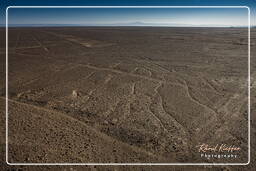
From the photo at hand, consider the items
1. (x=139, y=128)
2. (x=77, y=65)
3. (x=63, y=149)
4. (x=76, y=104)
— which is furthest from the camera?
(x=77, y=65)

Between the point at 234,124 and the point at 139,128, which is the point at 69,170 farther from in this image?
the point at 234,124

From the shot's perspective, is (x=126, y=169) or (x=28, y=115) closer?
(x=126, y=169)

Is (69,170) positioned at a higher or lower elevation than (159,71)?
lower

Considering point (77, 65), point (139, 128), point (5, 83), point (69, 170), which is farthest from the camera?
point (77, 65)

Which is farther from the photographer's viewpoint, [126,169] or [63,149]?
[63,149]

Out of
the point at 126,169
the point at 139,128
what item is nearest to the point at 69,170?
the point at 126,169

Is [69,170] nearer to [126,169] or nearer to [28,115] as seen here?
[126,169]

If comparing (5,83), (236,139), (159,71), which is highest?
(159,71)

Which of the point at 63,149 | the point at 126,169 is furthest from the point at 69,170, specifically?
the point at 126,169

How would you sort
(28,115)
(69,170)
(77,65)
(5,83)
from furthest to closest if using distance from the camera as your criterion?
(77,65), (5,83), (28,115), (69,170)
